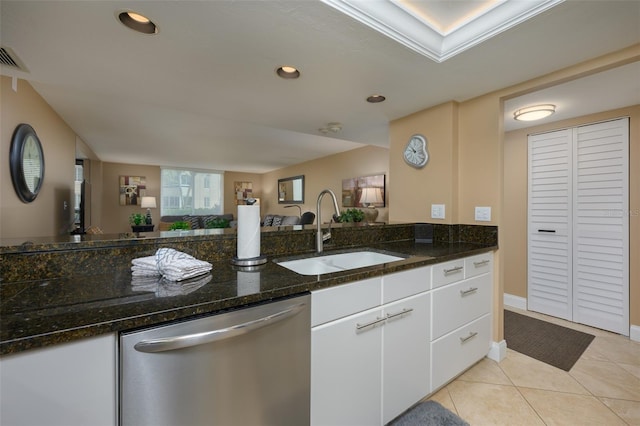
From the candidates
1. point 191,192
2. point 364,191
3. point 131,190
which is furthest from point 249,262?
point 191,192

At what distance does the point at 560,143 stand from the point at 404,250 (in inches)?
91.6

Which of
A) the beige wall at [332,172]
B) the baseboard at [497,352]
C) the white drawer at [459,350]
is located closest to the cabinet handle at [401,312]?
the white drawer at [459,350]

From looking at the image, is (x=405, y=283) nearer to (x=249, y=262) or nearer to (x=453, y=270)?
(x=453, y=270)

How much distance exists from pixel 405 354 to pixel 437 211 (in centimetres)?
127

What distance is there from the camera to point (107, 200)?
6824mm

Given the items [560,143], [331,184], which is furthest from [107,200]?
[560,143]

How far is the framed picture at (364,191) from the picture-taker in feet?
13.6

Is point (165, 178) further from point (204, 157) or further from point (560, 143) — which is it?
point (560, 143)

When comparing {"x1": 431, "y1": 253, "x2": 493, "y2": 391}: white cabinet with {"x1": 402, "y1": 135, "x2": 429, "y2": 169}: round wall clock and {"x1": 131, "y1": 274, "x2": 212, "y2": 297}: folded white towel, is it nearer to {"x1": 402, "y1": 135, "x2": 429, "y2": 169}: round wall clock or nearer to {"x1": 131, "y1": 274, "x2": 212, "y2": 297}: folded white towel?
{"x1": 402, "y1": 135, "x2": 429, "y2": 169}: round wall clock

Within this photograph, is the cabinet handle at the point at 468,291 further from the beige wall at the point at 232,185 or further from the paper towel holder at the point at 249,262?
the beige wall at the point at 232,185

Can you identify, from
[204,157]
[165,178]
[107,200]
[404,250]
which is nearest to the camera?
[404,250]

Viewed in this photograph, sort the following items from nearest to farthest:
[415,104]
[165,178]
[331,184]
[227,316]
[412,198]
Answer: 1. [227,316]
2. [415,104]
3. [412,198]
4. [331,184]
5. [165,178]

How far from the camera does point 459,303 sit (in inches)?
67.0

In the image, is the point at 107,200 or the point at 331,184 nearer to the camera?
the point at 331,184
